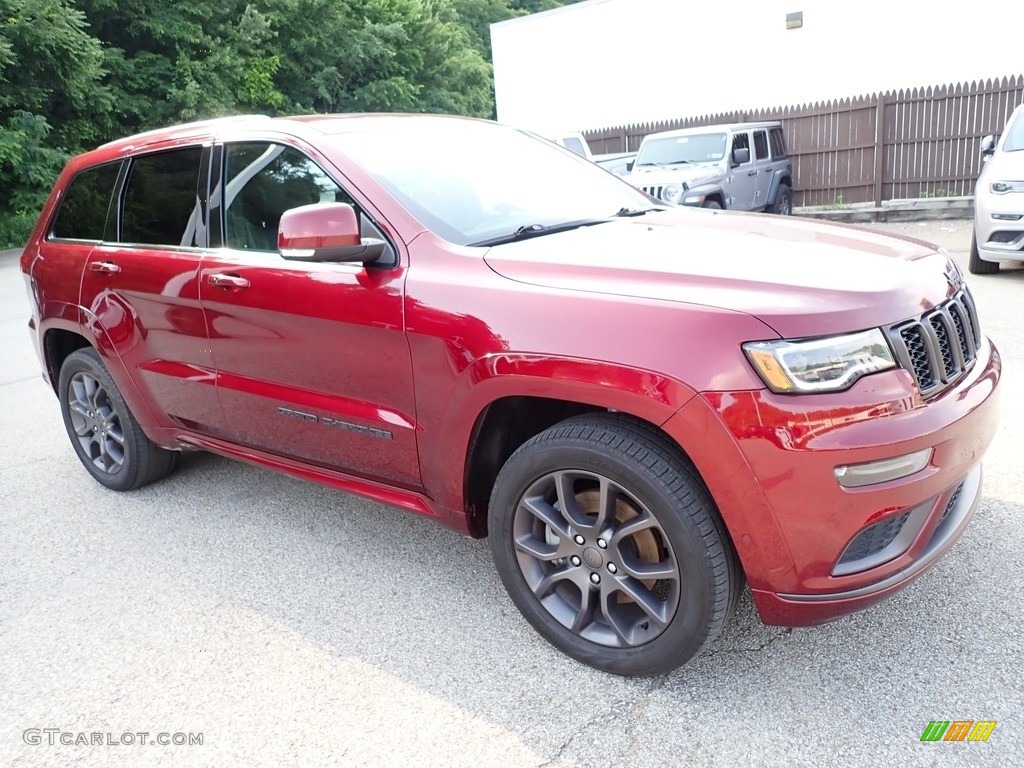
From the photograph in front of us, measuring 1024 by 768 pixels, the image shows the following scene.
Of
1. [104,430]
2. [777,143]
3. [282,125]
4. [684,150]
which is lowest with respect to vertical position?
[104,430]

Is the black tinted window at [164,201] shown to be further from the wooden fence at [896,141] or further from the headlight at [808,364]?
the wooden fence at [896,141]

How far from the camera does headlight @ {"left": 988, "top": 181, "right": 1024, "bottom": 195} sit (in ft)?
25.1

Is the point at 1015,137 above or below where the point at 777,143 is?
above

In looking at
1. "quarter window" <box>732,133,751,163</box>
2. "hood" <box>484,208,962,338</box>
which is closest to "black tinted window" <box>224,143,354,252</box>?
"hood" <box>484,208,962,338</box>

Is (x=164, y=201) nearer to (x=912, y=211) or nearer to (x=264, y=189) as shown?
(x=264, y=189)

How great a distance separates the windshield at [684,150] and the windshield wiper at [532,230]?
10146 mm

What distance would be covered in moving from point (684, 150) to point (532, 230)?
1076 cm

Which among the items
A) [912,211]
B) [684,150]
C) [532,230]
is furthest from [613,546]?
[912,211]

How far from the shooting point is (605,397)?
2326mm

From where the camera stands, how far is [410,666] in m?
2.74

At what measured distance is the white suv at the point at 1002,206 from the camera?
7.64m

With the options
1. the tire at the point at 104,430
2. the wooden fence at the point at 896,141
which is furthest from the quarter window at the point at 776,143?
the tire at the point at 104,430

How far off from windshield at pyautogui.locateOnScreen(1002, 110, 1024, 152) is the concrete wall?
1087 centimetres

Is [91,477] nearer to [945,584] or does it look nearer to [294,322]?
[294,322]
